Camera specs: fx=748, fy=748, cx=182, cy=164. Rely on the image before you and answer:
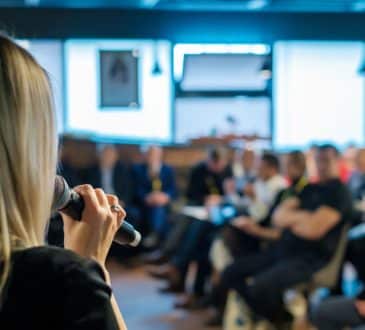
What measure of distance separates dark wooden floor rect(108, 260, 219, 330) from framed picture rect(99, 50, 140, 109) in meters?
2.80

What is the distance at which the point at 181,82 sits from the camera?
9.77m

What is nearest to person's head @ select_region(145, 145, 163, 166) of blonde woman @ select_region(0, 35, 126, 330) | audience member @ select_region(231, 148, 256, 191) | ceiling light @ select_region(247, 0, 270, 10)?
audience member @ select_region(231, 148, 256, 191)

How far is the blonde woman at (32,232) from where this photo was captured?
879 mm

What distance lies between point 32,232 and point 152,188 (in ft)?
23.4

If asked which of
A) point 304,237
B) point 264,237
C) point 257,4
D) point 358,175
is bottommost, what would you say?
point 264,237

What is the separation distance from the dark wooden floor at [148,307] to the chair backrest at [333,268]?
1152 mm

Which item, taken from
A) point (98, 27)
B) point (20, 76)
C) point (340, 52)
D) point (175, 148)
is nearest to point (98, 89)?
point (98, 27)

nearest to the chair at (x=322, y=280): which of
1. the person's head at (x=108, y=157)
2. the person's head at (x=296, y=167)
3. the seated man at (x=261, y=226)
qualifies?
the seated man at (x=261, y=226)

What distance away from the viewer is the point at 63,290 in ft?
2.89

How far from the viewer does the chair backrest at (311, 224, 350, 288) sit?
4.52m

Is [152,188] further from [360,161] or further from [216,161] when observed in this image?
[360,161]

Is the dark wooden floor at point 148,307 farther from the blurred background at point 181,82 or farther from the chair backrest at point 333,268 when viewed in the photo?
the chair backrest at point 333,268

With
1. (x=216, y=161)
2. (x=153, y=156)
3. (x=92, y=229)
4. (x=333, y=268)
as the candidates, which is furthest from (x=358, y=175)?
(x=92, y=229)

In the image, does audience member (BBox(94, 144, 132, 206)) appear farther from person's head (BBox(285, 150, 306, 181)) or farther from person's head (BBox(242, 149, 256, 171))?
person's head (BBox(285, 150, 306, 181))
